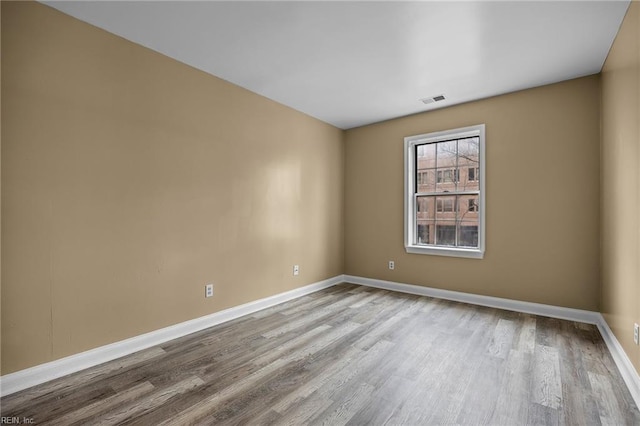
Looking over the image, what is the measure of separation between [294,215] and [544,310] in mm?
3195

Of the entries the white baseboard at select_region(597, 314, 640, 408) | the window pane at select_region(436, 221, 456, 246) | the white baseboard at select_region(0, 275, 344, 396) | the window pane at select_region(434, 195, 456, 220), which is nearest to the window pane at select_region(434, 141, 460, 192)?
the window pane at select_region(434, 195, 456, 220)

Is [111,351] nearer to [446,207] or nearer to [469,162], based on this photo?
[446,207]

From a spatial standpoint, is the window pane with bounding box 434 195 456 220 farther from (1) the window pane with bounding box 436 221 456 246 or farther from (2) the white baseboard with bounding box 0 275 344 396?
(2) the white baseboard with bounding box 0 275 344 396

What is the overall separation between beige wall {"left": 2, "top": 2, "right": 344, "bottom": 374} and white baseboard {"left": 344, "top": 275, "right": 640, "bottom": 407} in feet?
6.16

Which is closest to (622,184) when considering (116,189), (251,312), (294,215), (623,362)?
(623,362)

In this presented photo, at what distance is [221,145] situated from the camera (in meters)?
3.26

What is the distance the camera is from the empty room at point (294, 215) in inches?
77.5

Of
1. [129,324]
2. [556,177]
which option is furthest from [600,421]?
[129,324]

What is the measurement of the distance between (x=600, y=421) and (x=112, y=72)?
13.3 feet

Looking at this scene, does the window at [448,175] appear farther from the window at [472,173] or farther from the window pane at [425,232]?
the window pane at [425,232]

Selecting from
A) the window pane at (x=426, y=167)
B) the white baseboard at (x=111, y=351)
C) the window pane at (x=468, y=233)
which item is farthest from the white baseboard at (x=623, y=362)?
the white baseboard at (x=111, y=351)

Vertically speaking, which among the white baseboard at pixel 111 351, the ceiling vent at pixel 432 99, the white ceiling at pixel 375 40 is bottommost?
the white baseboard at pixel 111 351

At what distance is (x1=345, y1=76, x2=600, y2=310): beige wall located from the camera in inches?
126

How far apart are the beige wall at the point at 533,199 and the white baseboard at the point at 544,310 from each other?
2.9 inches
